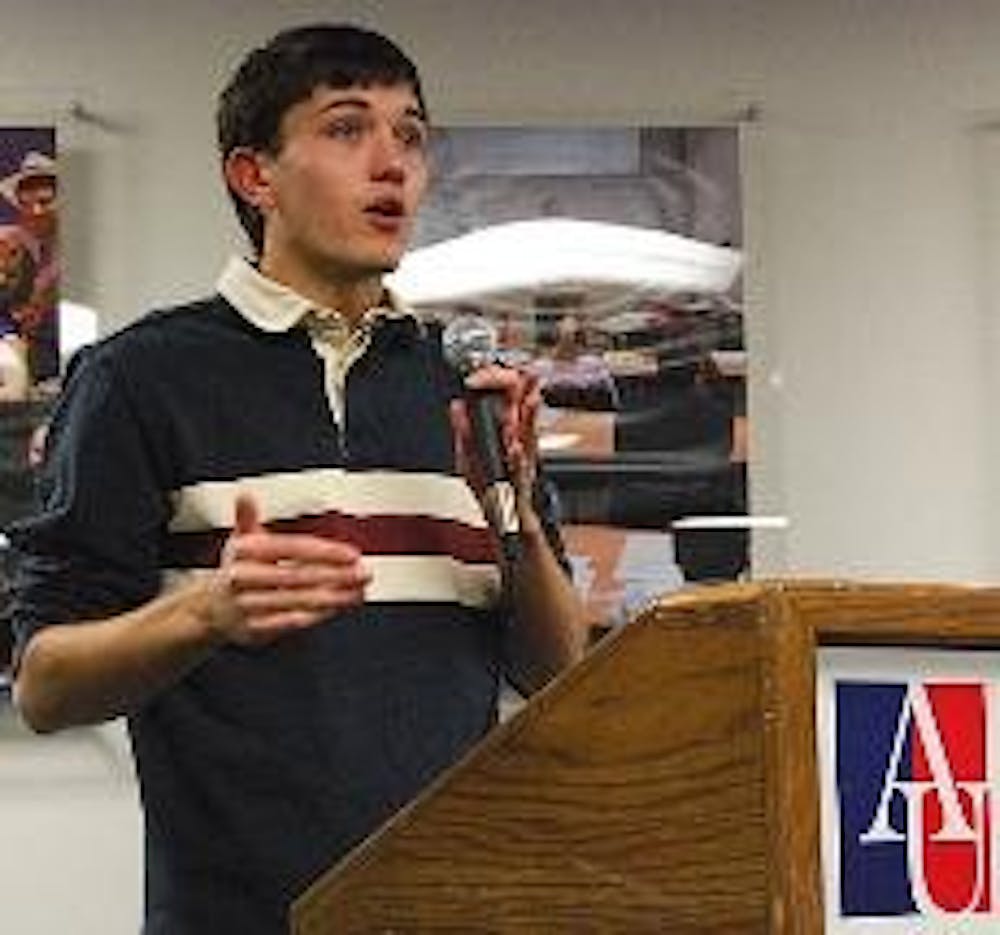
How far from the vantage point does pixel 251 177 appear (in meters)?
1.76

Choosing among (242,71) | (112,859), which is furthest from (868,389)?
(242,71)

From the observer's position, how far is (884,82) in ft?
12.3

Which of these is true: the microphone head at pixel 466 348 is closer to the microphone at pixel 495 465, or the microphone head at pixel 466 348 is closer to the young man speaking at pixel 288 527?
the young man speaking at pixel 288 527

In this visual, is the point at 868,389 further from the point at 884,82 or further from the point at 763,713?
the point at 763,713

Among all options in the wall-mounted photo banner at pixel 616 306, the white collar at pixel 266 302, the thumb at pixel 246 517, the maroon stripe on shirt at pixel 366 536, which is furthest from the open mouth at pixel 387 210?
the wall-mounted photo banner at pixel 616 306

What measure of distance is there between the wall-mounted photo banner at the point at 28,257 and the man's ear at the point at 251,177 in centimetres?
172

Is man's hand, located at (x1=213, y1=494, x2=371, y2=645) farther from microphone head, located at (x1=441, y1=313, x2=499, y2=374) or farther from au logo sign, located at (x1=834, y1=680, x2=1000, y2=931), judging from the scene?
microphone head, located at (x1=441, y1=313, x2=499, y2=374)

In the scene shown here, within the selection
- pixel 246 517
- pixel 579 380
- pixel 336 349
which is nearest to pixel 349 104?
pixel 336 349

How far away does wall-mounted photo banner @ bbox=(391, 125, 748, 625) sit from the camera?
3496mm

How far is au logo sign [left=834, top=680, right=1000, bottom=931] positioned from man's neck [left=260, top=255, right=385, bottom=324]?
37.6 inches

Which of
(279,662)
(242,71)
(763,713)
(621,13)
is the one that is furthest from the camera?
(621,13)

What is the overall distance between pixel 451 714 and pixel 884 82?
8.26ft

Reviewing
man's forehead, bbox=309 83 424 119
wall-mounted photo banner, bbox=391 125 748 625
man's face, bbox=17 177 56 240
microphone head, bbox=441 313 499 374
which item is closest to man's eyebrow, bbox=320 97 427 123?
man's forehead, bbox=309 83 424 119

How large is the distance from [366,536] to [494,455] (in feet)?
0.44
